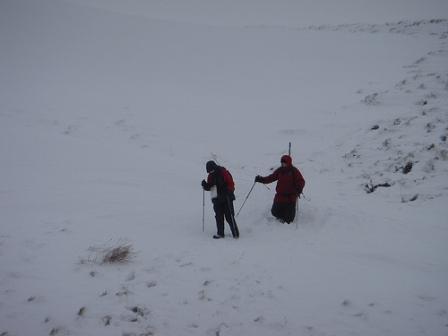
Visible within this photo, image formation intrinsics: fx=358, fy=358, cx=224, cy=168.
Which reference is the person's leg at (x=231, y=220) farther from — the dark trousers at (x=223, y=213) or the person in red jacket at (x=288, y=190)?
the person in red jacket at (x=288, y=190)

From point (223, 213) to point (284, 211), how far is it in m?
1.69

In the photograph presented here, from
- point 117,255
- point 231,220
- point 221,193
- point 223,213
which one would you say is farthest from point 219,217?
point 117,255

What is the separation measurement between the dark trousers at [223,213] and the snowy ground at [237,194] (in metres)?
0.40

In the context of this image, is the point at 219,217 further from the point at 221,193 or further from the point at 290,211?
the point at 290,211

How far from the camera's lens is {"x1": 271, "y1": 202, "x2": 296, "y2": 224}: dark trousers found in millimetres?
9141

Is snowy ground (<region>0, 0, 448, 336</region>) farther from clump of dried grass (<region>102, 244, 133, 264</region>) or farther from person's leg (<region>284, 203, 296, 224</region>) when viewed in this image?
person's leg (<region>284, 203, 296, 224</region>)

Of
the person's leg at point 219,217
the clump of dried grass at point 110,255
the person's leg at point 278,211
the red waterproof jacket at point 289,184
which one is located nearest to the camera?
the clump of dried grass at point 110,255

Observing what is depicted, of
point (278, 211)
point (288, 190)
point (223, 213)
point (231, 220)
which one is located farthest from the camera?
point (278, 211)

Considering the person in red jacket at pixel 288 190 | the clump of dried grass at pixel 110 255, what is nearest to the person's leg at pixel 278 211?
the person in red jacket at pixel 288 190

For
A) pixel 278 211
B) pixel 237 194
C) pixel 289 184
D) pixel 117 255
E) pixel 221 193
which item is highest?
pixel 289 184

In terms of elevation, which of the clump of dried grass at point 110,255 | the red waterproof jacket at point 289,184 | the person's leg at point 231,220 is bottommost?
the clump of dried grass at point 110,255

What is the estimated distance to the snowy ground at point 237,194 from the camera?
17.3ft

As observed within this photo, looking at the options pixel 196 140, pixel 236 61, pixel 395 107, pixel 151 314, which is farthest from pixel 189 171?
pixel 236 61

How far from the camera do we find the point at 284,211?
9.22m
